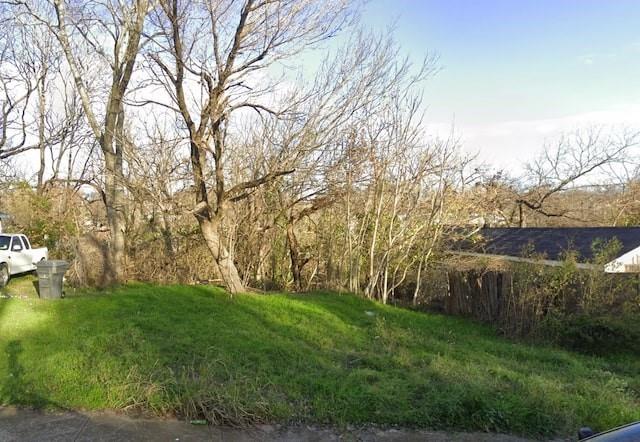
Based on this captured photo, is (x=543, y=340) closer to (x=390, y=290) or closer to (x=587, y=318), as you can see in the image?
(x=587, y=318)

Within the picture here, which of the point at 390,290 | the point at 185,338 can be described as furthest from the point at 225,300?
the point at 390,290

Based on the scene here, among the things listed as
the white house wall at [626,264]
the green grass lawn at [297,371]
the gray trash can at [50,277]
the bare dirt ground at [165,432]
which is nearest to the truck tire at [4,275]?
the gray trash can at [50,277]

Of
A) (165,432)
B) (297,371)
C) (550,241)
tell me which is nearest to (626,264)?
(550,241)

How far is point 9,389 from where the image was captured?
425 centimetres

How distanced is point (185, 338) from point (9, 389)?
216 centimetres

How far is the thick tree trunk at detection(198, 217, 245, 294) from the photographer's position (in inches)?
388

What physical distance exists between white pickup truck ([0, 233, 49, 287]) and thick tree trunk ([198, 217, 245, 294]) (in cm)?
637

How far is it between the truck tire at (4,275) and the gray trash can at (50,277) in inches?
163

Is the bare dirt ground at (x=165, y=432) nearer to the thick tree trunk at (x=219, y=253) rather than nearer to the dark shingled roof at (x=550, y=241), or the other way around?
the thick tree trunk at (x=219, y=253)

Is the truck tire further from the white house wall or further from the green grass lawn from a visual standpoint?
the white house wall

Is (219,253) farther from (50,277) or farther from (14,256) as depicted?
(14,256)

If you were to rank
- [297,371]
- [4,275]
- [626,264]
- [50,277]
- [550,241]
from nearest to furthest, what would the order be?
[297,371], [50,277], [626,264], [4,275], [550,241]

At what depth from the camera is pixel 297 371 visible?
4.93 metres

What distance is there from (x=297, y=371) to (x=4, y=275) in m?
11.9
